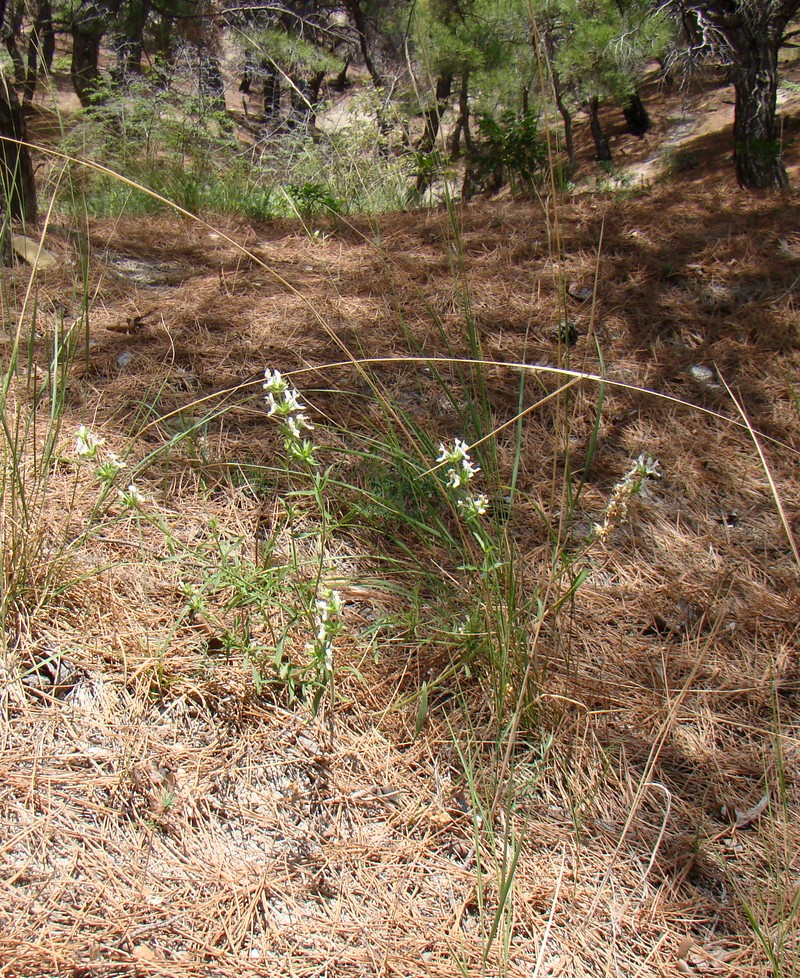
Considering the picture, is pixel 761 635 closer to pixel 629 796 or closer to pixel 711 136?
pixel 629 796

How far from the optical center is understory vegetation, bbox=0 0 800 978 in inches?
46.2

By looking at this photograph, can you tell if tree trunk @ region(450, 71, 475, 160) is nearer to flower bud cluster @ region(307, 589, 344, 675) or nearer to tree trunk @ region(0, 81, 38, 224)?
tree trunk @ region(0, 81, 38, 224)

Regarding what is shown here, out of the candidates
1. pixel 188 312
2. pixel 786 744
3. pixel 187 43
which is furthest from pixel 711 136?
pixel 786 744

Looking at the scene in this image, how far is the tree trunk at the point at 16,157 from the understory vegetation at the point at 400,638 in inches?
12.7

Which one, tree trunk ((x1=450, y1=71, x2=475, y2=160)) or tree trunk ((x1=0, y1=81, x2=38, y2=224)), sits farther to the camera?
tree trunk ((x1=450, y1=71, x2=475, y2=160))

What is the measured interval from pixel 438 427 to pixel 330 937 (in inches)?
56.6

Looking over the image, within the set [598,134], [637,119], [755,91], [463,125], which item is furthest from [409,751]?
[637,119]

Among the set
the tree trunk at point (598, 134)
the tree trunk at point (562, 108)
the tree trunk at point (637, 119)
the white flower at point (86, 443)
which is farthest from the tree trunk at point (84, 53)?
the white flower at point (86, 443)

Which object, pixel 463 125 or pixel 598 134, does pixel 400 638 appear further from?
pixel 598 134

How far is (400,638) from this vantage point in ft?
5.22

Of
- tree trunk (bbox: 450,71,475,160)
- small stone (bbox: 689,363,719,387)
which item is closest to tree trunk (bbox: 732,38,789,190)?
tree trunk (bbox: 450,71,475,160)

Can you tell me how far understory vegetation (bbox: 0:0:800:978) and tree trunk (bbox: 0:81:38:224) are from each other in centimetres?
32

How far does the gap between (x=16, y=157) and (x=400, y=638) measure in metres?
2.48

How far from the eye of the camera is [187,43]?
1060 centimetres
